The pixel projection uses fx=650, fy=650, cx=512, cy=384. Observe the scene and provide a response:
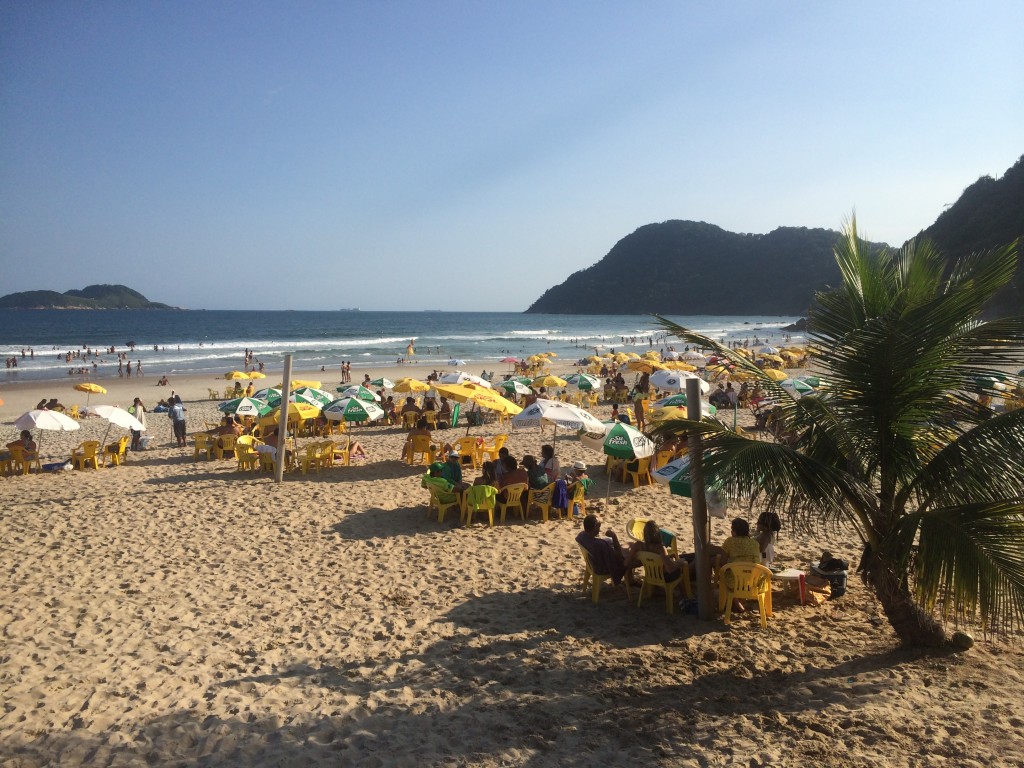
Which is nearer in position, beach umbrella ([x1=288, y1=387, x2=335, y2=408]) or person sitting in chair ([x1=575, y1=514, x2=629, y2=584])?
person sitting in chair ([x1=575, y1=514, x2=629, y2=584])

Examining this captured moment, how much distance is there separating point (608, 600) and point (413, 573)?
2019 mm

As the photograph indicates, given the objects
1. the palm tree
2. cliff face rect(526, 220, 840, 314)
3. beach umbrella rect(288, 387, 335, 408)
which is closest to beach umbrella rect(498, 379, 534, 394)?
beach umbrella rect(288, 387, 335, 408)

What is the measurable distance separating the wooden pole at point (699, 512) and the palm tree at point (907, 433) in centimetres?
34

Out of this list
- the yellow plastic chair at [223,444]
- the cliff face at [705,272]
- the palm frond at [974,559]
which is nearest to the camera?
the palm frond at [974,559]

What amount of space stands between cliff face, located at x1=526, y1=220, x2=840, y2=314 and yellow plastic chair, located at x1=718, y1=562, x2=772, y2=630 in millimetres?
122521

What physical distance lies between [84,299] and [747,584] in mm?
191384

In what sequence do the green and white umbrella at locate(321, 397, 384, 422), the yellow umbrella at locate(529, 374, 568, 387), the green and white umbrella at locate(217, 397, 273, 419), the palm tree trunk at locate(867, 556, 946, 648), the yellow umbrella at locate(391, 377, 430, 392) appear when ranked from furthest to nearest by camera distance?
1. the yellow umbrella at locate(529, 374, 568, 387)
2. the yellow umbrella at locate(391, 377, 430, 392)
3. the green and white umbrella at locate(217, 397, 273, 419)
4. the green and white umbrella at locate(321, 397, 384, 422)
5. the palm tree trunk at locate(867, 556, 946, 648)

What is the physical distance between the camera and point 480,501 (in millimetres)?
8062

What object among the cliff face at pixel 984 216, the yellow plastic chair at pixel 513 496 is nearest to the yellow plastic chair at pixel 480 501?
the yellow plastic chair at pixel 513 496

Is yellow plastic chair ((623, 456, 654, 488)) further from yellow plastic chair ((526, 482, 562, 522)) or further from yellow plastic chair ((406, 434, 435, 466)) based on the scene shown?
yellow plastic chair ((406, 434, 435, 466))

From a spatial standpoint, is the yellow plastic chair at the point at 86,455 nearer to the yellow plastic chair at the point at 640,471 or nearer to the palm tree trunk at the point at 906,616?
the yellow plastic chair at the point at 640,471

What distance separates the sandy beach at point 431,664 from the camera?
3.69m

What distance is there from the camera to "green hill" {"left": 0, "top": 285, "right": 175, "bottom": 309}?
151375 millimetres

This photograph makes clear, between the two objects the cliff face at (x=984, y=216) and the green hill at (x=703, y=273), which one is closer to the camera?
the cliff face at (x=984, y=216)
